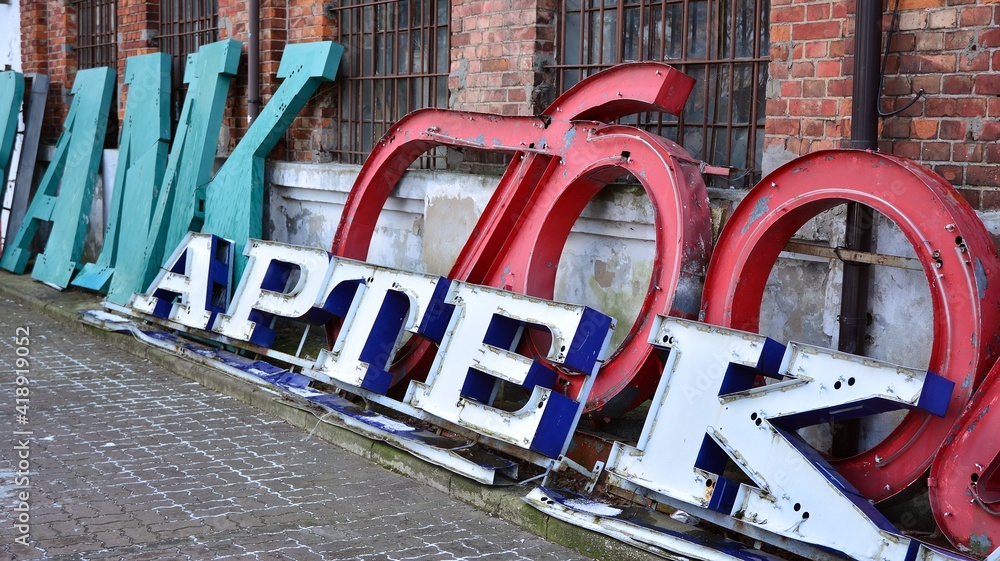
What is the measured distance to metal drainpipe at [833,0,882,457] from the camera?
15.1 feet

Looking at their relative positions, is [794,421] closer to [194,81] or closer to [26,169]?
[194,81]

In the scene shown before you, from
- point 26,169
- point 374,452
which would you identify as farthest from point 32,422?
point 26,169

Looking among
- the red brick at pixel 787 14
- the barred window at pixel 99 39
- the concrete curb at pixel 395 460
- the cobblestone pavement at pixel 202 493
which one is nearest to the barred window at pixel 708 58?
the red brick at pixel 787 14

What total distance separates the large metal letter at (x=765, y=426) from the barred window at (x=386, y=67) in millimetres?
3644

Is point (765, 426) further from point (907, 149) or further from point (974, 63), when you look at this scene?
point (974, 63)

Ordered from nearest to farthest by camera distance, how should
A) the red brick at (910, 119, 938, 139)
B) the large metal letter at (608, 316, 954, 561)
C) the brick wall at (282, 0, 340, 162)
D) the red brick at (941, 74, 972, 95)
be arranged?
the large metal letter at (608, 316, 954, 561)
the red brick at (941, 74, 972, 95)
the red brick at (910, 119, 938, 139)
the brick wall at (282, 0, 340, 162)

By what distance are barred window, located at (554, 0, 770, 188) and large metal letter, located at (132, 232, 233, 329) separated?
333 centimetres

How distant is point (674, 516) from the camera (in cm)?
455

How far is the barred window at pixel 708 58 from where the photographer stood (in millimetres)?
5520

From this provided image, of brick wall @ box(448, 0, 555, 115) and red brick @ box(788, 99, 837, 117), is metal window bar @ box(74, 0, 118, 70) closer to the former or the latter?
brick wall @ box(448, 0, 555, 115)

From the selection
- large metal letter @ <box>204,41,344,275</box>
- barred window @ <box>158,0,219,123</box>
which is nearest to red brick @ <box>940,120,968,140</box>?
large metal letter @ <box>204,41,344,275</box>

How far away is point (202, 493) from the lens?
4969 millimetres

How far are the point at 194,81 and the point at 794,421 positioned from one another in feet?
23.5

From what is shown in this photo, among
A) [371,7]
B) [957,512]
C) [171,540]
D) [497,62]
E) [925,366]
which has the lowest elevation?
[171,540]
